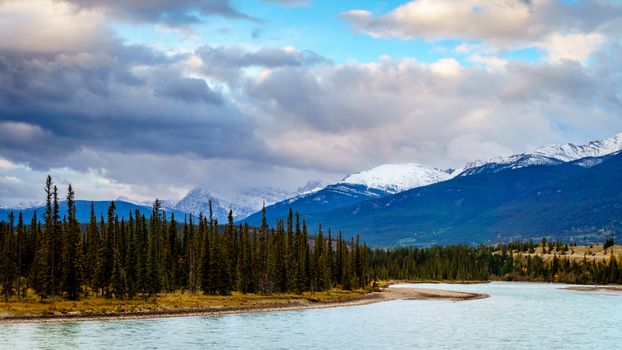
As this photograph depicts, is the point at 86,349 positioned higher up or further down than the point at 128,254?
further down

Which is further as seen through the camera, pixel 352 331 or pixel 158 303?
pixel 158 303

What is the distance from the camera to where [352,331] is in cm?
10569

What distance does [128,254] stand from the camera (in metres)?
150

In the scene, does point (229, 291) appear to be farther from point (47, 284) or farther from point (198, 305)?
point (47, 284)

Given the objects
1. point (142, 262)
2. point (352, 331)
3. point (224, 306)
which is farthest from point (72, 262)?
point (352, 331)

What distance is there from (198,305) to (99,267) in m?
20.2

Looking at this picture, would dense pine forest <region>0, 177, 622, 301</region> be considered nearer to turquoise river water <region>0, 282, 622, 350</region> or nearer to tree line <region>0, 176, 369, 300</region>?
tree line <region>0, 176, 369, 300</region>

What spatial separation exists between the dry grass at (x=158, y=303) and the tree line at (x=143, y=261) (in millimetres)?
3773

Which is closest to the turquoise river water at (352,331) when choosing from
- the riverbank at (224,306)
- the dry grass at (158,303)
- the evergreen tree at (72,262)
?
the riverbank at (224,306)

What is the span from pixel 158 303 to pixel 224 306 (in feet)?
44.2

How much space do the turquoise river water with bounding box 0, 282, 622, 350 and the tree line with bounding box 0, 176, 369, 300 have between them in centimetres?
2393

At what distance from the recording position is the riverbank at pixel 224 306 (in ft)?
382

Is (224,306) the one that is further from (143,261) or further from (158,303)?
(143,261)

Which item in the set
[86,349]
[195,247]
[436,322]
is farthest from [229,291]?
[86,349]
